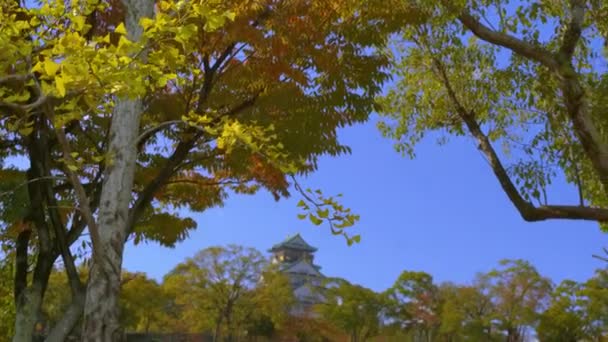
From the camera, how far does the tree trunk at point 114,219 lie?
4047 millimetres

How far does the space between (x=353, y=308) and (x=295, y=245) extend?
28178 mm

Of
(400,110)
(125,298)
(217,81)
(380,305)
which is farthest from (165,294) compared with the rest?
(217,81)

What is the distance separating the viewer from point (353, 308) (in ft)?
104

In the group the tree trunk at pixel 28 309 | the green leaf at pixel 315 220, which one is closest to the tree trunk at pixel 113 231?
the green leaf at pixel 315 220

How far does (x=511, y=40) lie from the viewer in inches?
272

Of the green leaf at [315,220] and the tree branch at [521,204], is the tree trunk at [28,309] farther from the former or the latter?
the tree branch at [521,204]

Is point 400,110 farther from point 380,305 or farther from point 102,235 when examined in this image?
A: point 380,305

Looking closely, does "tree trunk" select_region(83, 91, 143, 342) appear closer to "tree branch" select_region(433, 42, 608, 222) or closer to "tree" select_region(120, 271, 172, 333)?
"tree branch" select_region(433, 42, 608, 222)

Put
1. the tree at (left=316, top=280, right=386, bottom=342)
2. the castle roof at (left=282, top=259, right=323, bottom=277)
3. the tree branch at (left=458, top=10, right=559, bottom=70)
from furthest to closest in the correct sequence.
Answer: the castle roof at (left=282, top=259, right=323, bottom=277) → the tree at (left=316, top=280, right=386, bottom=342) → the tree branch at (left=458, top=10, right=559, bottom=70)

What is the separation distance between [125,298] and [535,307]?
817 inches

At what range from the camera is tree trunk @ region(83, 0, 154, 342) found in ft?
13.3

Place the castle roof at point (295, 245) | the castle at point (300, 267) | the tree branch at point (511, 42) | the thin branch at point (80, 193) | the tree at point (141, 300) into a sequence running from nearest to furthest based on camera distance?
the thin branch at point (80, 193)
the tree branch at point (511, 42)
the tree at point (141, 300)
the castle at point (300, 267)
the castle roof at point (295, 245)

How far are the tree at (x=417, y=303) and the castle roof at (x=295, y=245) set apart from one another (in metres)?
27.2

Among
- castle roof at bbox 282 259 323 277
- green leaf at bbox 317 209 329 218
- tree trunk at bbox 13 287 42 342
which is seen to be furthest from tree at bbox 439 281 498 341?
green leaf at bbox 317 209 329 218
